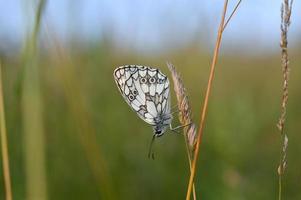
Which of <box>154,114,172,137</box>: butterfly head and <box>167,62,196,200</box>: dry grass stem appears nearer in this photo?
<box>167,62,196,200</box>: dry grass stem

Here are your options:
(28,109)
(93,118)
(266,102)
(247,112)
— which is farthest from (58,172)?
(266,102)

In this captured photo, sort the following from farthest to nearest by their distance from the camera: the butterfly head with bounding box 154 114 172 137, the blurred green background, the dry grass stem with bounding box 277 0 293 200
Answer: the blurred green background
the butterfly head with bounding box 154 114 172 137
the dry grass stem with bounding box 277 0 293 200

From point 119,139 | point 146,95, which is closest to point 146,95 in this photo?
point 146,95

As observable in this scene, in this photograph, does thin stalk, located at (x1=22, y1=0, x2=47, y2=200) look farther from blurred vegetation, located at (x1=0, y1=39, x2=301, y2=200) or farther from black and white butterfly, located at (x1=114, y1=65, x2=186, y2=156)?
blurred vegetation, located at (x1=0, y1=39, x2=301, y2=200)

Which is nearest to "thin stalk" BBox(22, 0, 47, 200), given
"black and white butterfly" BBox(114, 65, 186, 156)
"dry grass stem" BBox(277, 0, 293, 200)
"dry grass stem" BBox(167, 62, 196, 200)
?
"black and white butterfly" BBox(114, 65, 186, 156)

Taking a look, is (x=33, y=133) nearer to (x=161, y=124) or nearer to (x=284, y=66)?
(x=161, y=124)

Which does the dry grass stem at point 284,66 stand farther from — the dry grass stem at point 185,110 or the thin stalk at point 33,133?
the thin stalk at point 33,133

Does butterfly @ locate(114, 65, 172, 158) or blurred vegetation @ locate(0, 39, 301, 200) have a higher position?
butterfly @ locate(114, 65, 172, 158)
